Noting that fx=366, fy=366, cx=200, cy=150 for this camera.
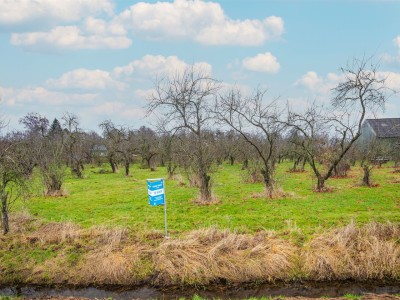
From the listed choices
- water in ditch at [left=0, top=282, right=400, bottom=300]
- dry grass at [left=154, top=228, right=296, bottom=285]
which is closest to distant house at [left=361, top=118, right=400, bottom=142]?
dry grass at [left=154, top=228, right=296, bottom=285]

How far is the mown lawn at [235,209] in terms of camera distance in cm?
1298

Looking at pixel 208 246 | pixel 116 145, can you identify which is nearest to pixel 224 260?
pixel 208 246

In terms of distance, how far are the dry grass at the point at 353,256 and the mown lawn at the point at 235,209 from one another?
110 centimetres

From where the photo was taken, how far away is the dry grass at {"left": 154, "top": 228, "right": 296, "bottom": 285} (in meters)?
10.0

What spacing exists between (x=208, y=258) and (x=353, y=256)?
4.04m

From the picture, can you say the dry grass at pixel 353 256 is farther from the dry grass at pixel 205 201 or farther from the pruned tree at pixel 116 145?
the pruned tree at pixel 116 145

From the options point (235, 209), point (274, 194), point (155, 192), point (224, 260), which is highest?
point (155, 192)

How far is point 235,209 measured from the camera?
15430 mm

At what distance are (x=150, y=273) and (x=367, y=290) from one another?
5735 mm

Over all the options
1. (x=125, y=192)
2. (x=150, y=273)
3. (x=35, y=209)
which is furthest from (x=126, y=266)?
(x=125, y=192)

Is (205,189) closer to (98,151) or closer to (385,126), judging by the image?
(98,151)

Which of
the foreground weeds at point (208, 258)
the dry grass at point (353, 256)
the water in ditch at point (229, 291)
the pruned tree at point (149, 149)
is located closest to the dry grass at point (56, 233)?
the foreground weeds at point (208, 258)

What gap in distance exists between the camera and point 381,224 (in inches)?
448

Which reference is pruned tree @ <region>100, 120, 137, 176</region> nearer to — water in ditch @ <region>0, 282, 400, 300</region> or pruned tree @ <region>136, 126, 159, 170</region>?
pruned tree @ <region>136, 126, 159, 170</region>
